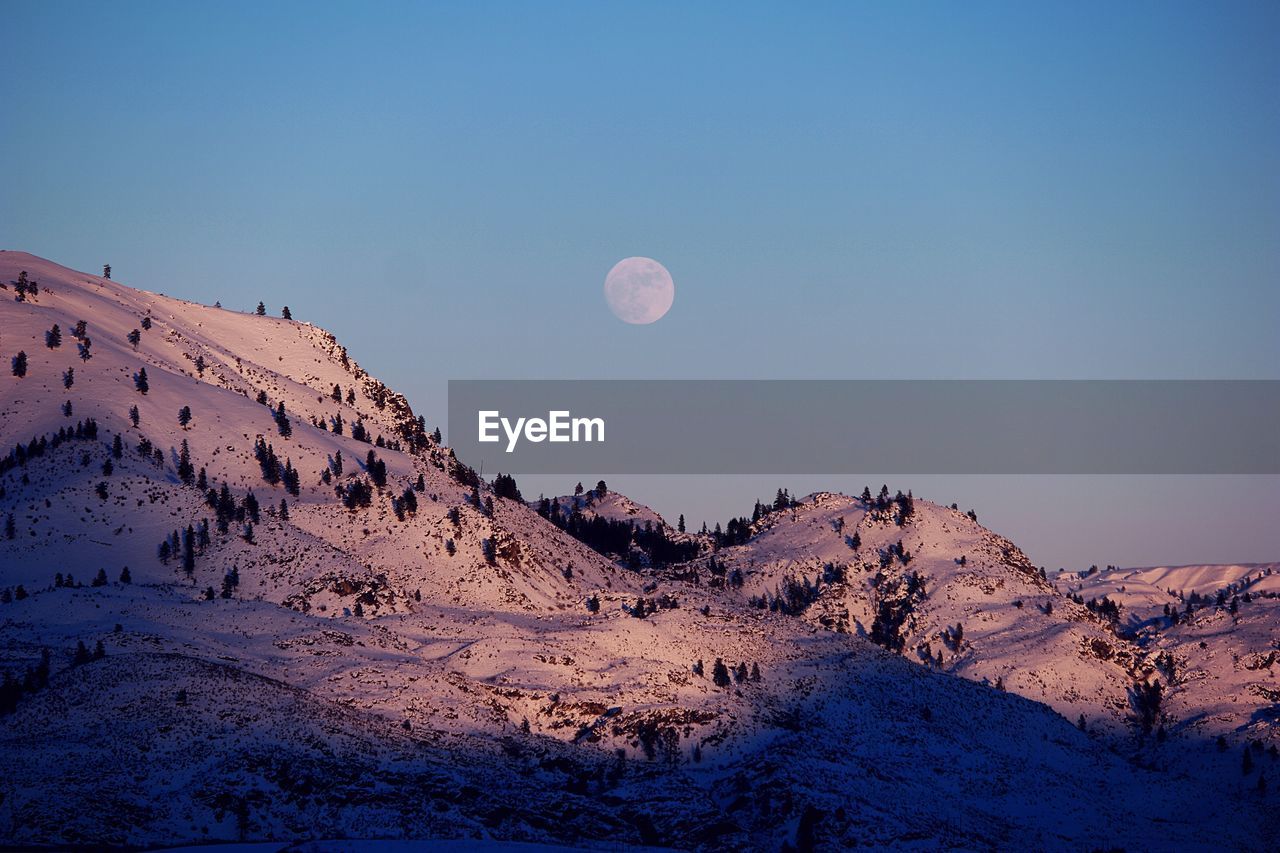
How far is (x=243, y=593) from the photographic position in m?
169

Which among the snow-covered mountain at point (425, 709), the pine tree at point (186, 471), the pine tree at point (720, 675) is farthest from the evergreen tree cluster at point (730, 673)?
the pine tree at point (186, 471)

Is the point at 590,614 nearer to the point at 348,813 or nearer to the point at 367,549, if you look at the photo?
the point at 367,549

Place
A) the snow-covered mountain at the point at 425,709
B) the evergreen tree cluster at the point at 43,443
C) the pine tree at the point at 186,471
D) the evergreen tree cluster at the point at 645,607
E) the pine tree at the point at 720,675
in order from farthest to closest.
Result: the pine tree at the point at 186,471 → the evergreen tree cluster at the point at 645,607 → the evergreen tree cluster at the point at 43,443 → the pine tree at the point at 720,675 → the snow-covered mountain at the point at 425,709

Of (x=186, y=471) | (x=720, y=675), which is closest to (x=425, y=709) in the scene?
(x=720, y=675)

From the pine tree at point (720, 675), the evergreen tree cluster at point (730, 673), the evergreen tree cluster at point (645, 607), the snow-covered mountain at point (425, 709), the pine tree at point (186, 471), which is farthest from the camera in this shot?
the pine tree at point (186, 471)

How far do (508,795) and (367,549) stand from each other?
78591 mm

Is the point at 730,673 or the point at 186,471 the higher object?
the point at 186,471

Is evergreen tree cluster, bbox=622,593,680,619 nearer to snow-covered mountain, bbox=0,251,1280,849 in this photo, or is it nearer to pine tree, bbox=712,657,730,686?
snow-covered mountain, bbox=0,251,1280,849

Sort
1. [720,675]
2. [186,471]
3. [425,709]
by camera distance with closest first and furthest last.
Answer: [425,709] → [720,675] → [186,471]

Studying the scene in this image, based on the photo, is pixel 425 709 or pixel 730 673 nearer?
pixel 425 709

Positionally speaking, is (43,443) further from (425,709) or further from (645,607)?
(645,607)

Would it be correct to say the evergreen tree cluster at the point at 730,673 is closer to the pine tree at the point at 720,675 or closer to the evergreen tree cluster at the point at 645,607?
the pine tree at the point at 720,675

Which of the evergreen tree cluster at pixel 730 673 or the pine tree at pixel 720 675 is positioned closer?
the pine tree at pixel 720 675

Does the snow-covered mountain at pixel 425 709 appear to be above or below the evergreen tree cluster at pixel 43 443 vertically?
below
